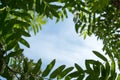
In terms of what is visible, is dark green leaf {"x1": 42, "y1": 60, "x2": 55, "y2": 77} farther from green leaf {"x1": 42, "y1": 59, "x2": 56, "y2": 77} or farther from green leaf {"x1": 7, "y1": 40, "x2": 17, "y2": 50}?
green leaf {"x1": 7, "y1": 40, "x2": 17, "y2": 50}

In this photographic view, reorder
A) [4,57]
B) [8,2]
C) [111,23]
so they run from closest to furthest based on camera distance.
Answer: [4,57] → [8,2] → [111,23]

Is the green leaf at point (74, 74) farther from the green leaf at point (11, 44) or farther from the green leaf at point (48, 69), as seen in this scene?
the green leaf at point (11, 44)

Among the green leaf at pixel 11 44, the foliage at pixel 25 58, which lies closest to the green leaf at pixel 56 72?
the foliage at pixel 25 58

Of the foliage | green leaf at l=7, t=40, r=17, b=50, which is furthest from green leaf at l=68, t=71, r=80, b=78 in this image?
green leaf at l=7, t=40, r=17, b=50

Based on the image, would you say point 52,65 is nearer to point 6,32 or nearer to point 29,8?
point 6,32

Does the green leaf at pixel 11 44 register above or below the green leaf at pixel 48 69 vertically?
above

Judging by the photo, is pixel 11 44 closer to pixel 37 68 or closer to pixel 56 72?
pixel 37 68

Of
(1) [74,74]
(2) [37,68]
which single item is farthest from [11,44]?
(1) [74,74]

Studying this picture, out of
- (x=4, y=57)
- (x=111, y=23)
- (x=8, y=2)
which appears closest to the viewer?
(x=4, y=57)

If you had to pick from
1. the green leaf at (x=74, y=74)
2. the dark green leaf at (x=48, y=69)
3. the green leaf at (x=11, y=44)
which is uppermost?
the green leaf at (x=11, y=44)

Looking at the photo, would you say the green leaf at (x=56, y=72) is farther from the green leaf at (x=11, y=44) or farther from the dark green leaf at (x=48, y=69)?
the green leaf at (x=11, y=44)

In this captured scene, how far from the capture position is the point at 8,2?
3.33 meters

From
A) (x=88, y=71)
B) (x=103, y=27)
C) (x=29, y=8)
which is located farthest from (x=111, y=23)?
(x=88, y=71)

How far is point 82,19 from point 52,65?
7.12ft
